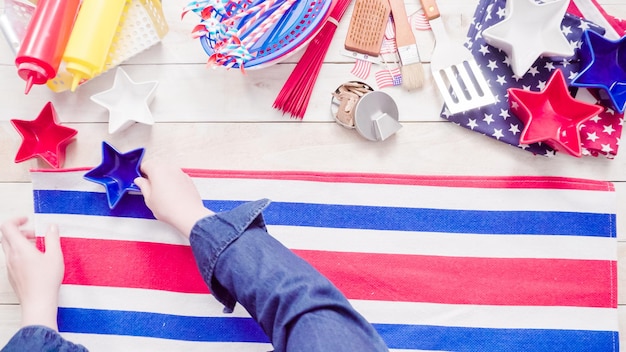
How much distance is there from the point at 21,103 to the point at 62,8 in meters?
0.20

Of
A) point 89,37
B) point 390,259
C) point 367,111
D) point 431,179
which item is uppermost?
point 89,37

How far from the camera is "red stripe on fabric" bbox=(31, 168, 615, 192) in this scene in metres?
0.83

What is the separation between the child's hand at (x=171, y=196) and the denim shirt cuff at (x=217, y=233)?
0.05m

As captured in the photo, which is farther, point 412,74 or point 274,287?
point 412,74

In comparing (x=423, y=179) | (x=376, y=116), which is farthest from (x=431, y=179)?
(x=376, y=116)

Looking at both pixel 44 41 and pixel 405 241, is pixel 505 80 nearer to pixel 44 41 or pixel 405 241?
pixel 405 241

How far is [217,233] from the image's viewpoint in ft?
2.36

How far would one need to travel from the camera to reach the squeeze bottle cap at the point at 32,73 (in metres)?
0.76

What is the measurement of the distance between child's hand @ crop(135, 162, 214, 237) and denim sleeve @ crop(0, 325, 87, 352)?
0.73 feet

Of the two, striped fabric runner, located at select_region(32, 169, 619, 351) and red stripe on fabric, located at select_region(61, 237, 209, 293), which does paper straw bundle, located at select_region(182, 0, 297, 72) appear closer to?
striped fabric runner, located at select_region(32, 169, 619, 351)

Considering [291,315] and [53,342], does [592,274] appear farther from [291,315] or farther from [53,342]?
[53,342]

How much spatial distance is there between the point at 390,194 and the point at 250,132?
0.82 feet

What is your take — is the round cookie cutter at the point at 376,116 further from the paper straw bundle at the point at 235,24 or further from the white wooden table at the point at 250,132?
the paper straw bundle at the point at 235,24

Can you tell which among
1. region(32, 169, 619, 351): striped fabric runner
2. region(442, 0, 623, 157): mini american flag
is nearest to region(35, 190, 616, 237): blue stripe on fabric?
region(32, 169, 619, 351): striped fabric runner
